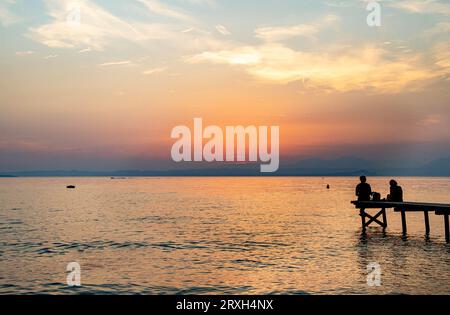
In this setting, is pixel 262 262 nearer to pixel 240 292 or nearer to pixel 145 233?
pixel 240 292

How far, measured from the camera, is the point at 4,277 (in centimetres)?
2077

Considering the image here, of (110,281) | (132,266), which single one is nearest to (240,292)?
(110,281)

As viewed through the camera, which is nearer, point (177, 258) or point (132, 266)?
point (132, 266)

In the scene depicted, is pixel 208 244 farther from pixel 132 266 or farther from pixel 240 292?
pixel 240 292

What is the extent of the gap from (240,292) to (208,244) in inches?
549

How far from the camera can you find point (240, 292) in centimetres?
1772
